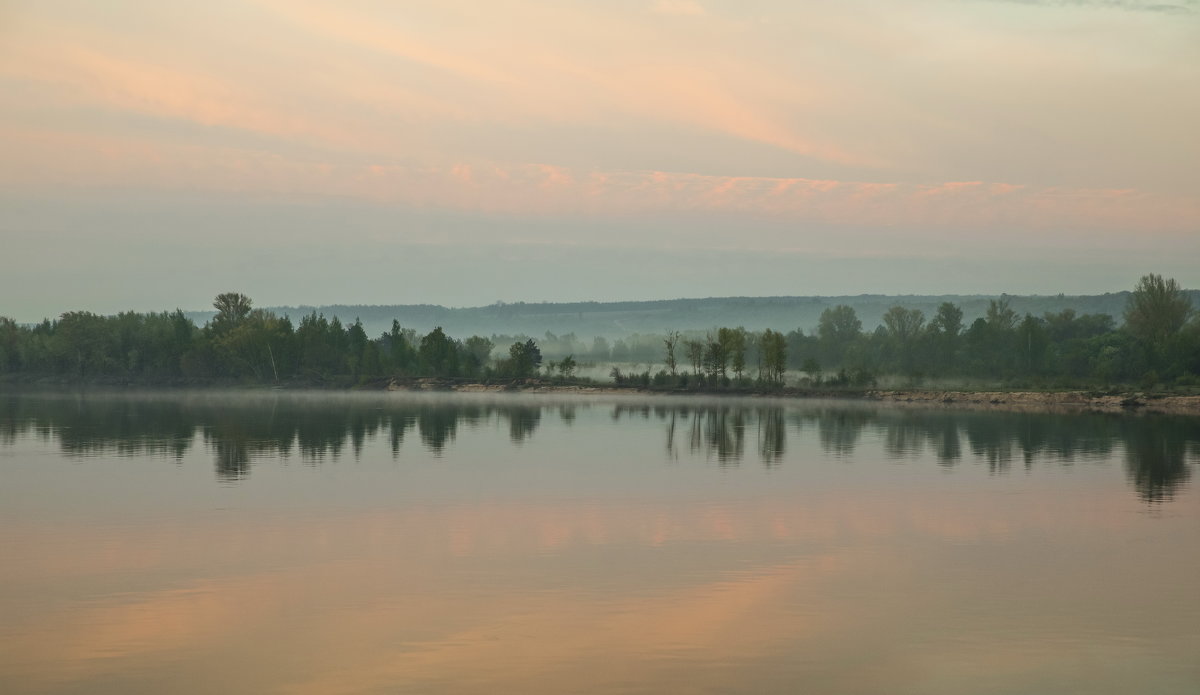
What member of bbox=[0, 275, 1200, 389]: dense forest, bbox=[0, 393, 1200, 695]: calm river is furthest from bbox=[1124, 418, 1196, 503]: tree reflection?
bbox=[0, 275, 1200, 389]: dense forest

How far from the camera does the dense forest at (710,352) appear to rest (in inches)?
4198

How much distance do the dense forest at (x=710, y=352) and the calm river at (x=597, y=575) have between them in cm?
7453

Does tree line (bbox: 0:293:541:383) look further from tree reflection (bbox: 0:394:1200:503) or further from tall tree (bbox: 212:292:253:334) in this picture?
tree reflection (bbox: 0:394:1200:503)

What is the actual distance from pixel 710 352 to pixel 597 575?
327 ft

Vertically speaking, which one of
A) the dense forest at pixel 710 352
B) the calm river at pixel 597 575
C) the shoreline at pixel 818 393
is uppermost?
the dense forest at pixel 710 352

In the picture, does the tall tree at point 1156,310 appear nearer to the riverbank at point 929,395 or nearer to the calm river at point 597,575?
the riverbank at point 929,395

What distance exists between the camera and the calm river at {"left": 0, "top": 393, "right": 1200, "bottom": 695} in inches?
499

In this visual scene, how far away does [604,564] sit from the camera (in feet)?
61.4

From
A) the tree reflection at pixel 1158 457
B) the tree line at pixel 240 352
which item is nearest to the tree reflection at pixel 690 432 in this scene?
the tree reflection at pixel 1158 457

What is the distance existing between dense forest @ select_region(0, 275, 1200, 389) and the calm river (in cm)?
7453

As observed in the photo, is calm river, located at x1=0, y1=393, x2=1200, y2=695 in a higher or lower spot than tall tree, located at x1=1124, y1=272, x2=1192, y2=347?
lower

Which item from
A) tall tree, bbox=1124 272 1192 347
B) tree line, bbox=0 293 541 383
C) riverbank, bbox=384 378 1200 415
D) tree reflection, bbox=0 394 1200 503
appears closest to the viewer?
tree reflection, bbox=0 394 1200 503

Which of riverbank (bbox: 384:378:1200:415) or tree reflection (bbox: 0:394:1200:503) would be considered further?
riverbank (bbox: 384:378:1200:415)

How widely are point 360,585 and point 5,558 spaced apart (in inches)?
276
